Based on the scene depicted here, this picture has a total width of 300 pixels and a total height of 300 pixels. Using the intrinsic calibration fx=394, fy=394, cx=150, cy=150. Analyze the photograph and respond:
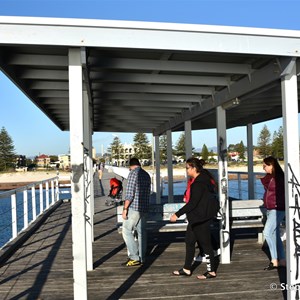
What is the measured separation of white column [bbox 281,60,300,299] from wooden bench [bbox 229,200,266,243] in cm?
228

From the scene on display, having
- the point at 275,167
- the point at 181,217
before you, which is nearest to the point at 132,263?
the point at 181,217

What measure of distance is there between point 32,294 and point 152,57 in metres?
3.14

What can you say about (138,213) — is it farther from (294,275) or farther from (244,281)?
(294,275)

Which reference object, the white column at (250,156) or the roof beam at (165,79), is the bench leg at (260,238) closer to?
the roof beam at (165,79)

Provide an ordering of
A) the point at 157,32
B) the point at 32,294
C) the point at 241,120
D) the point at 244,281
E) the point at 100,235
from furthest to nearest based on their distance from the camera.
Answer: the point at 241,120 → the point at 100,235 → the point at 244,281 → the point at 32,294 → the point at 157,32

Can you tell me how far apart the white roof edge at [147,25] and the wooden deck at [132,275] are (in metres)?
2.87

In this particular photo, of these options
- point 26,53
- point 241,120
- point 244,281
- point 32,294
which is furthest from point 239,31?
point 241,120

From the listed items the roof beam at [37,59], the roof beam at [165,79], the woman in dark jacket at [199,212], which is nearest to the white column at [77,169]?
the roof beam at [37,59]

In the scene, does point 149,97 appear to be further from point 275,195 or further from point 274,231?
point 274,231

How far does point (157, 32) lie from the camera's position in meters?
3.67

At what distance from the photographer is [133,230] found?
5.81 meters

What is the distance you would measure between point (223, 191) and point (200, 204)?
989 millimetres

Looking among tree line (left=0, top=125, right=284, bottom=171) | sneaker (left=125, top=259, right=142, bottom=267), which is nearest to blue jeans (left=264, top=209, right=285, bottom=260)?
sneaker (left=125, top=259, right=142, bottom=267)

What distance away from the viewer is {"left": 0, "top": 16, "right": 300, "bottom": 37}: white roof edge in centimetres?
342
